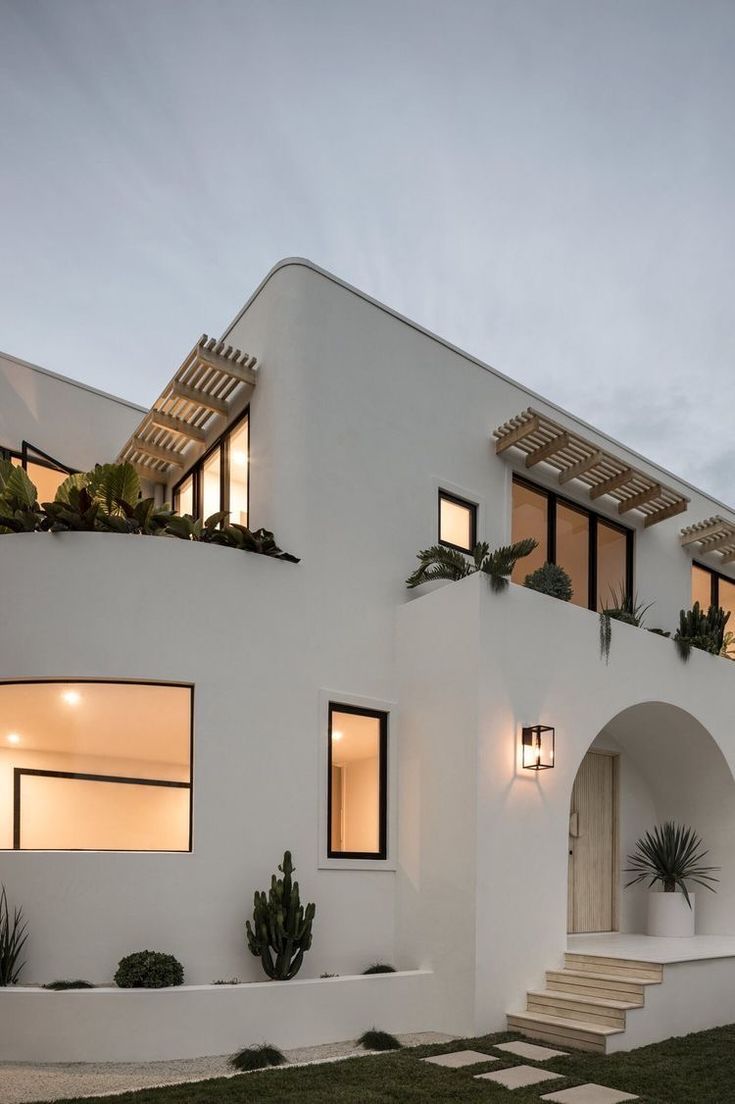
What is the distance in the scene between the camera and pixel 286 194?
20.0m

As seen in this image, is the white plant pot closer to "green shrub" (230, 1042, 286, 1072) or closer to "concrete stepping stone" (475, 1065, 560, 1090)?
"concrete stepping stone" (475, 1065, 560, 1090)

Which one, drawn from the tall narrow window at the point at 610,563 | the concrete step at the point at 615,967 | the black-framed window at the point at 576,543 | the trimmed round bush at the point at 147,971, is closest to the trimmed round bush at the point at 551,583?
the black-framed window at the point at 576,543

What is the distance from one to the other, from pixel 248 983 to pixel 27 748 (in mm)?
3074

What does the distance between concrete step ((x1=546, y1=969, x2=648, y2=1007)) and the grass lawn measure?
48cm

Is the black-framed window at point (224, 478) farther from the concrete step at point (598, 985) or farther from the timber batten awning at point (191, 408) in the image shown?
the concrete step at point (598, 985)

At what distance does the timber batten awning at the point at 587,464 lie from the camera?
1204 centimetres

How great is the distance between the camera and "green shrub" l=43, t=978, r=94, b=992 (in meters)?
7.74

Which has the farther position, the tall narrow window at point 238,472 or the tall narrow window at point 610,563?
the tall narrow window at point 610,563

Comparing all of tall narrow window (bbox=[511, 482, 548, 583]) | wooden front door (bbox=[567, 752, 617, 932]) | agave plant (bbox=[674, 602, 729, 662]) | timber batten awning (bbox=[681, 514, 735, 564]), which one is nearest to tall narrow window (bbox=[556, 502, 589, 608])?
tall narrow window (bbox=[511, 482, 548, 583])

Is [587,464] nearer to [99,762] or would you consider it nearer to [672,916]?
[672,916]

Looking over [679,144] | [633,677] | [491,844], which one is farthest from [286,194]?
[491,844]

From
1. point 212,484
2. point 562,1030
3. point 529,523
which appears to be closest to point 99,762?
point 212,484

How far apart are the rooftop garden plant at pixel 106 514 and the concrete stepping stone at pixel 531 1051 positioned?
5.08 meters

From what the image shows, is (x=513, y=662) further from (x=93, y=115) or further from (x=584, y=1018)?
(x=93, y=115)
